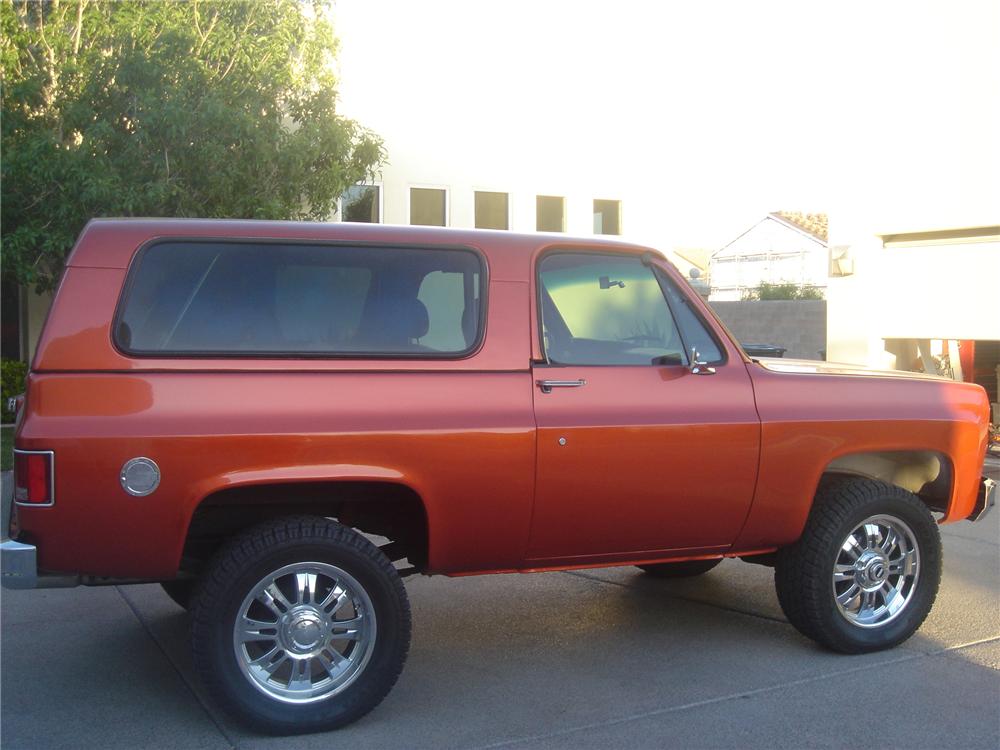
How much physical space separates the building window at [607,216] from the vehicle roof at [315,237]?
59.3 ft

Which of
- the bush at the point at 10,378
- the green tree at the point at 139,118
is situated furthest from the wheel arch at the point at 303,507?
the bush at the point at 10,378

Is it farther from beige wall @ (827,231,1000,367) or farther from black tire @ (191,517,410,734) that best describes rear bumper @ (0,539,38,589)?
beige wall @ (827,231,1000,367)

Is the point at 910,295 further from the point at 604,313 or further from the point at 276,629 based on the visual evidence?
the point at 276,629

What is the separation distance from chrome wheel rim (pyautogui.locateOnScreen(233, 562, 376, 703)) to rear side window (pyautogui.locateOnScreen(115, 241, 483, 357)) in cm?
89

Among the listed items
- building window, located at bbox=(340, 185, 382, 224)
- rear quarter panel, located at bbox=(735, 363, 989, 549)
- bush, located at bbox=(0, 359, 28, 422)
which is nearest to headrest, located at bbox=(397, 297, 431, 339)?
rear quarter panel, located at bbox=(735, 363, 989, 549)

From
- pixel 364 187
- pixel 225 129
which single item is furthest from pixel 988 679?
pixel 364 187

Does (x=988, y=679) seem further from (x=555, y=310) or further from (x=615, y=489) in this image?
(x=555, y=310)

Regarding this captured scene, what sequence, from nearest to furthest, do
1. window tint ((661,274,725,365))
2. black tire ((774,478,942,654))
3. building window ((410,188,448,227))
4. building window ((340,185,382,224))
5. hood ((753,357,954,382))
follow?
window tint ((661,274,725,365)) < black tire ((774,478,942,654)) < hood ((753,357,954,382)) < building window ((340,185,382,224)) < building window ((410,188,448,227))

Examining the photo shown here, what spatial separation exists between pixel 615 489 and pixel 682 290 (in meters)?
1.00

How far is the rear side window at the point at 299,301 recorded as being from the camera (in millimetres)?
4195

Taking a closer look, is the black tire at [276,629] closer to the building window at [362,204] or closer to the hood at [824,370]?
the hood at [824,370]

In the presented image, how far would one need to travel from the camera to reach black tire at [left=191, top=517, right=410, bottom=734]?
13.4 feet

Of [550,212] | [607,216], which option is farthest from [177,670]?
[607,216]

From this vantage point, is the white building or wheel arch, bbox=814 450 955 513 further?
the white building
